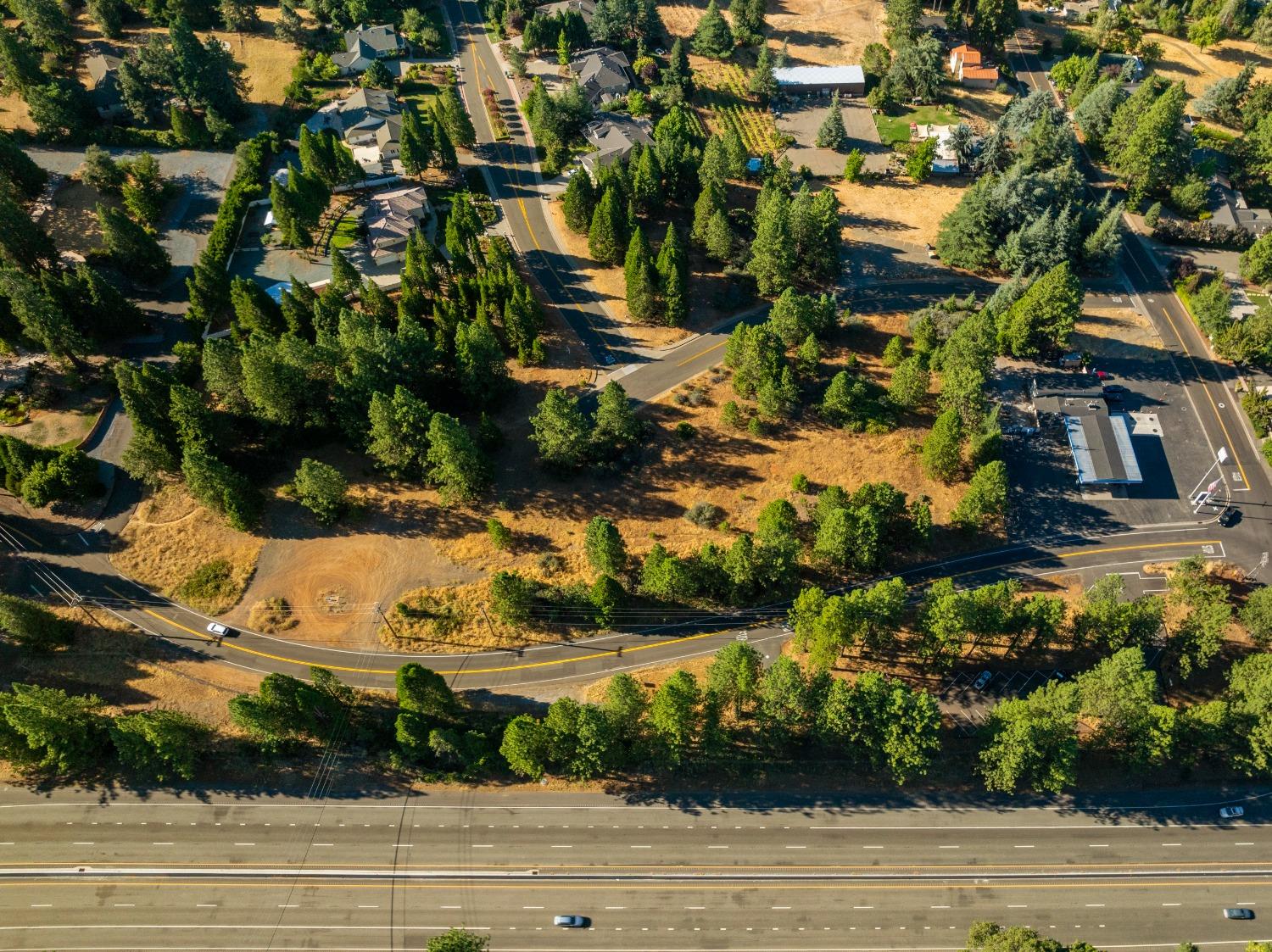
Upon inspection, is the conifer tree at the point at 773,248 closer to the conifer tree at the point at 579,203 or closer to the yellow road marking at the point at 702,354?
the yellow road marking at the point at 702,354

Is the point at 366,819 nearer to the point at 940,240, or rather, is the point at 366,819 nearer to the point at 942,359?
the point at 942,359

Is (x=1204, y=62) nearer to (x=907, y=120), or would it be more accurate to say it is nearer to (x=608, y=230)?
(x=907, y=120)

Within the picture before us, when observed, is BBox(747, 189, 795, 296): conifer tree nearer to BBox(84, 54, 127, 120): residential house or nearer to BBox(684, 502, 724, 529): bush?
BBox(684, 502, 724, 529): bush

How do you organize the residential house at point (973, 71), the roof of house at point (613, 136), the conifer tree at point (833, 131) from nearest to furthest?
the roof of house at point (613, 136), the conifer tree at point (833, 131), the residential house at point (973, 71)

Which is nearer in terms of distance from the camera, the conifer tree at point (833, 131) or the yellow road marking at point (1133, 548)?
the yellow road marking at point (1133, 548)

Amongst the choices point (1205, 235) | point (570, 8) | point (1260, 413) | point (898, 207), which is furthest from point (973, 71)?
point (1260, 413)

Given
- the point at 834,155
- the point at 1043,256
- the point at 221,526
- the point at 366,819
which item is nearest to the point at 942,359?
the point at 1043,256

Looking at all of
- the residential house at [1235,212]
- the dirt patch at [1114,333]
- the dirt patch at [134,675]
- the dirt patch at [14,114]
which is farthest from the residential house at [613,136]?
the residential house at [1235,212]

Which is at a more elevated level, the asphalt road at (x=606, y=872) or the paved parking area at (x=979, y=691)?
the paved parking area at (x=979, y=691)

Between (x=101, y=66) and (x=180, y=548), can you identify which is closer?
(x=180, y=548)
